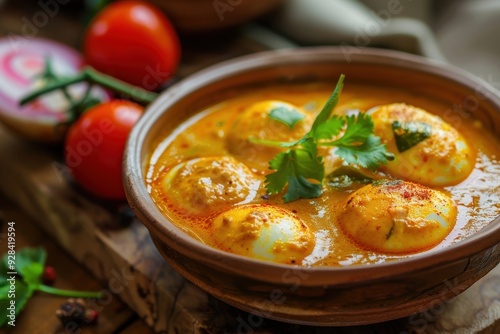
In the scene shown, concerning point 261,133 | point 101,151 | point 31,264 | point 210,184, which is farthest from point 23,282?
point 261,133

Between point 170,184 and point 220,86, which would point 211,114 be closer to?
point 220,86

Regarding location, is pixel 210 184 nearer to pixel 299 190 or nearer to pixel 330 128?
pixel 299 190

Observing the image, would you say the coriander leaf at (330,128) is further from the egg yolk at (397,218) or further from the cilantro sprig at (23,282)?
the cilantro sprig at (23,282)

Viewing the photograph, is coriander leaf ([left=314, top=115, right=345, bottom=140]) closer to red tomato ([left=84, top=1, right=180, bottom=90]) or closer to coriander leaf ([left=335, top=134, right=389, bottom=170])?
coriander leaf ([left=335, top=134, right=389, bottom=170])

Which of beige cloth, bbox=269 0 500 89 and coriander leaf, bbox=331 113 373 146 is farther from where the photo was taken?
beige cloth, bbox=269 0 500 89

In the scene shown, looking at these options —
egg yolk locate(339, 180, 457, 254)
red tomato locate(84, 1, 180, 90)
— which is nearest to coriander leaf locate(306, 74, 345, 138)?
egg yolk locate(339, 180, 457, 254)

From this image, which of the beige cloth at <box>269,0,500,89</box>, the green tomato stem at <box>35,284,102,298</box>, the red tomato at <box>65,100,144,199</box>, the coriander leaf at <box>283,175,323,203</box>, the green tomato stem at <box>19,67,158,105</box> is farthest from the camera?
the beige cloth at <box>269,0,500,89</box>

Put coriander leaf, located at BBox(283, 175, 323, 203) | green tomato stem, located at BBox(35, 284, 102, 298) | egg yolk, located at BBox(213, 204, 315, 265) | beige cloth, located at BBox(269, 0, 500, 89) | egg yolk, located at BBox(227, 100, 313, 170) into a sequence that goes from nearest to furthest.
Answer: egg yolk, located at BBox(213, 204, 315, 265)
coriander leaf, located at BBox(283, 175, 323, 203)
egg yolk, located at BBox(227, 100, 313, 170)
green tomato stem, located at BBox(35, 284, 102, 298)
beige cloth, located at BBox(269, 0, 500, 89)
